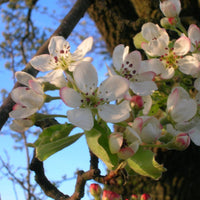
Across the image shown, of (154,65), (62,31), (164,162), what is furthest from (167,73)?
(164,162)

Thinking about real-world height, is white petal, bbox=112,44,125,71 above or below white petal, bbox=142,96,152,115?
above

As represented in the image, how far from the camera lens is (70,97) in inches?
22.4

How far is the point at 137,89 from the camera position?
24.8 inches

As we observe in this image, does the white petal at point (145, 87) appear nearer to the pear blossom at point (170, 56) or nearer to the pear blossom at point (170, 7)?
the pear blossom at point (170, 56)

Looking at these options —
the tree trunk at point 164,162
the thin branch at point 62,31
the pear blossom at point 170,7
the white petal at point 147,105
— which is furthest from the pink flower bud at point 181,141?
the tree trunk at point 164,162

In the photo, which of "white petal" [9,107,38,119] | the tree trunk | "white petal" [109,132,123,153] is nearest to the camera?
"white petal" [109,132,123,153]

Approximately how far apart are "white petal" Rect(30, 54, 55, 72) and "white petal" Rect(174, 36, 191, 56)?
0.37 meters

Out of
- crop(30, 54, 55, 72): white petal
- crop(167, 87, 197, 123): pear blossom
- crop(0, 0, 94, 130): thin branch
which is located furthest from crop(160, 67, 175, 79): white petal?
crop(0, 0, 94, 130): thin branch

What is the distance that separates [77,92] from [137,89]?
0.15m

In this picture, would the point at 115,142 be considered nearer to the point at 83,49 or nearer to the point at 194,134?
the point at 194,134

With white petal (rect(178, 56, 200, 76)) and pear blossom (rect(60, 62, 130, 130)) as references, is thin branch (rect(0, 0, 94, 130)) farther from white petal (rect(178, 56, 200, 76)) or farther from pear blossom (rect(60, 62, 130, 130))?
white petal (rect(178, 56, 200, 76))

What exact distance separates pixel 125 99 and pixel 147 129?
100 mm

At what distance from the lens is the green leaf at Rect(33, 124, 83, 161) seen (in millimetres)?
575

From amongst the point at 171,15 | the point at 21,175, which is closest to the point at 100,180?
the point at 171,15
